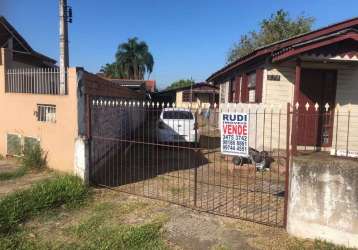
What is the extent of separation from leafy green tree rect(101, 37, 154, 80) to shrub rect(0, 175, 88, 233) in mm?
44584

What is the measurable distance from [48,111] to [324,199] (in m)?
6.08

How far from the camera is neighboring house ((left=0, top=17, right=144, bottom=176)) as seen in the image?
23.8 feet

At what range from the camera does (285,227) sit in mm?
4930

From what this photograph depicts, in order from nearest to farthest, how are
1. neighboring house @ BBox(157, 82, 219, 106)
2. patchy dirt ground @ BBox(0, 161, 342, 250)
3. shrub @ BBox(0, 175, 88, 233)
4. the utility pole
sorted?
patchy dirt ground @ BBox(0, 161, 342, 250), shrub @ BBox(0, 175, 88, 233), the utility pole, neighboring house @ BBox(157, 82, 219, 106)

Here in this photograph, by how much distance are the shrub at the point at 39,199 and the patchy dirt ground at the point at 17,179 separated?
0.38 metres

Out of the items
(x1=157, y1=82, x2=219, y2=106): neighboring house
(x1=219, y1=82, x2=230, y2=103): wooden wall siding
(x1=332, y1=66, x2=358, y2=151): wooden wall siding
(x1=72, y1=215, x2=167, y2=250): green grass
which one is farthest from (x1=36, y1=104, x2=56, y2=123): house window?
(x1=157, y1=82, x2=219, y2=106): neighboring house

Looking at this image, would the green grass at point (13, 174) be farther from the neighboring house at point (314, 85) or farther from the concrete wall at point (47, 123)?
the neighboring house at point (314, 85)

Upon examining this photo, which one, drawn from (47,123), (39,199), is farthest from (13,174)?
(39,199)

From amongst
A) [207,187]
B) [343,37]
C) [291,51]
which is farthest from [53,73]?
[343,37]

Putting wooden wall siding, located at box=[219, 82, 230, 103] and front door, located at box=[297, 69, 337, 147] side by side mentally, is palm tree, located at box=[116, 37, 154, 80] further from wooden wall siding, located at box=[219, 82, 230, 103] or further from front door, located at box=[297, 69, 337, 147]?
front door, located at box=[297, 69, 337, 147]

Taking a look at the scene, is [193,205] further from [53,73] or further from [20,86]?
[20,86]

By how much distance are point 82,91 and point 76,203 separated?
7.89ft

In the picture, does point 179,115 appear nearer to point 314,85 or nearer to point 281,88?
point 281,88

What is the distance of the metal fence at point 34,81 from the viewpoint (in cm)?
804
